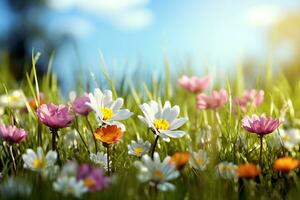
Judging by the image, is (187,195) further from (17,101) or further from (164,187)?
(17,101)

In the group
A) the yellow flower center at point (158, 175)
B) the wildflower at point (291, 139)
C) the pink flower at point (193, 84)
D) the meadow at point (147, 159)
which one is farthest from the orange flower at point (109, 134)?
the pink flower at point (193, 84)

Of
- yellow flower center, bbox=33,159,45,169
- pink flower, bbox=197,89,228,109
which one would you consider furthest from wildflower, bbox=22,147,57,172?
pink flower, bbox=197,89,228,109

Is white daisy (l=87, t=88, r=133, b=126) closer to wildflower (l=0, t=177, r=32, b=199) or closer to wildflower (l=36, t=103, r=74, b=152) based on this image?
wildflower (l=36, t=103, r=74, b=152)

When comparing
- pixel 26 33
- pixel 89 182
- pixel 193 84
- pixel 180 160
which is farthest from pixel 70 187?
pixel 26 33

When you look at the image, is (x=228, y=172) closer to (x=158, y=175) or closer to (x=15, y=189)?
(x=158, y=175)

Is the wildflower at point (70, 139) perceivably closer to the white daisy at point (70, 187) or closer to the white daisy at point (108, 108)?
the white daisy at point (108, 108)

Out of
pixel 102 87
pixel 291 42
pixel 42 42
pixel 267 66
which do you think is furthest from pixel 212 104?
pixel 42 42
